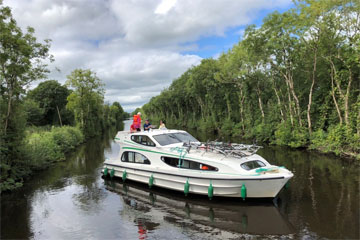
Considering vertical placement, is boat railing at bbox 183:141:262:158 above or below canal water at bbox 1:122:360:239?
above

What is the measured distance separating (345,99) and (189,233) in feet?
52.9

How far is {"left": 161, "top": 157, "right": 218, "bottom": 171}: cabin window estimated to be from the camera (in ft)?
33.0

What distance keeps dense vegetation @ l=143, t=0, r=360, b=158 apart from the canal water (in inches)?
279

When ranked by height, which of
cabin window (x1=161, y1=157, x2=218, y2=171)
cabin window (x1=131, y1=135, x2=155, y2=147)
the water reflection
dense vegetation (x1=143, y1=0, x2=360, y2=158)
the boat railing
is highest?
dense vegetation (x1=143, y1=0, x2=360, y2=158)

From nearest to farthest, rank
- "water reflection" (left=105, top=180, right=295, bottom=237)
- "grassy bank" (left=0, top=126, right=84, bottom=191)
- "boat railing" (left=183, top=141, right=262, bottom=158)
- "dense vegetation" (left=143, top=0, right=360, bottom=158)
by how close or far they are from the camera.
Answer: "water reflection" (left=105, top=180, right=295, bottom=237)
"boat railing" (left=183, top=141, right=262, bottom=158)
"grassy bank" (left=0, top=126, right=84, bottom=191)
"dense vegetation" (left=143, top=0, right=360, bottom=158)

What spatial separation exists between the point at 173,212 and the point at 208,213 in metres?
1.29

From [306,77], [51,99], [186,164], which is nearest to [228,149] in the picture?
[186,164]

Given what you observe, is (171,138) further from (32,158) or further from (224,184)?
(32,158)

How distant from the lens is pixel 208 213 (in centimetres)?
909

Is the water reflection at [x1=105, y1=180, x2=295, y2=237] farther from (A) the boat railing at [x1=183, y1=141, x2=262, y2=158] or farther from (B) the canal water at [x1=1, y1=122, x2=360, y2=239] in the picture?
(A) the boat railing at [x1=183, y1=141, x2=262, y2=158]

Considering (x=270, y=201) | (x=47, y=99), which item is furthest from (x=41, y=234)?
(x=47, y=99)

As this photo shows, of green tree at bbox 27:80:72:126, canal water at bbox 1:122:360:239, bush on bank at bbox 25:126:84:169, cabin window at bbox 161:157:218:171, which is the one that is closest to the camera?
canal water at bbox 1:122:360:239

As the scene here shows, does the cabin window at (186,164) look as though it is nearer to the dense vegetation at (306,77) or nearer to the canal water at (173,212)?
the canal water at (173,212)

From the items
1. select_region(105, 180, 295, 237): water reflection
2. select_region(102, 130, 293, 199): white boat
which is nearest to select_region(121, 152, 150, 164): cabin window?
select_region(102, 130, 293, 199): white boat
